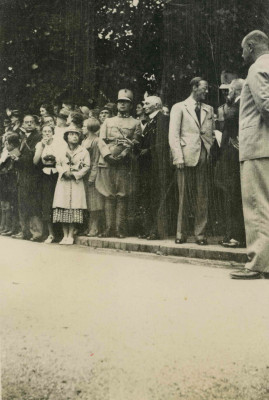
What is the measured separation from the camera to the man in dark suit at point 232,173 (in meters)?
3.87

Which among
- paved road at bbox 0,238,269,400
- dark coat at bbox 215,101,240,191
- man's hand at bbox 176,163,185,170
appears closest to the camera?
paved road at bbox 0,238,269,400

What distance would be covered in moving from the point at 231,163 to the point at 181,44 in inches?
33.5

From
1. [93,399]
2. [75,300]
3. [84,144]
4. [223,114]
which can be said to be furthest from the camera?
[84,144]

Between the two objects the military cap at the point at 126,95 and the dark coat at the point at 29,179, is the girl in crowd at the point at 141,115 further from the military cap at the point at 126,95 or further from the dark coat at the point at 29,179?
the dark coat at the point at 29,179

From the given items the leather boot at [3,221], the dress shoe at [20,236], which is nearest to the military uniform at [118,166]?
the dress shoe at [20,236]

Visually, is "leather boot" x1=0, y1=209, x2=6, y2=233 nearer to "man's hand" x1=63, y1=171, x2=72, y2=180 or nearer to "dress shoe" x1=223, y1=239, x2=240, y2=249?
"man's hand" x1=63, y1=171, x2=72, y2=180

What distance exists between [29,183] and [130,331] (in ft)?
5.21

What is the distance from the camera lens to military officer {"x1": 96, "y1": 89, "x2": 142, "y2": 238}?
4160mm

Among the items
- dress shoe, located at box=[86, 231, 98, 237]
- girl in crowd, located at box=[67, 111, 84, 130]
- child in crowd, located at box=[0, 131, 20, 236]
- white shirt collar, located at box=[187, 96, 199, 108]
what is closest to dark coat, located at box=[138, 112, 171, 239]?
white shirt collar, located at box=[187, 96, 199, 108]

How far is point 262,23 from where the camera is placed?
3.54 meters

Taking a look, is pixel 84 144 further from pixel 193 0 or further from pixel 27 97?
pixel 193 0

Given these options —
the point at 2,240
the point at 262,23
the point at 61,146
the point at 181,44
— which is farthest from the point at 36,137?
the point at 262,23

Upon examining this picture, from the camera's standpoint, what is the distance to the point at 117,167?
4230mm

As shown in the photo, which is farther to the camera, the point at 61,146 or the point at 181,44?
the point at 61,146
